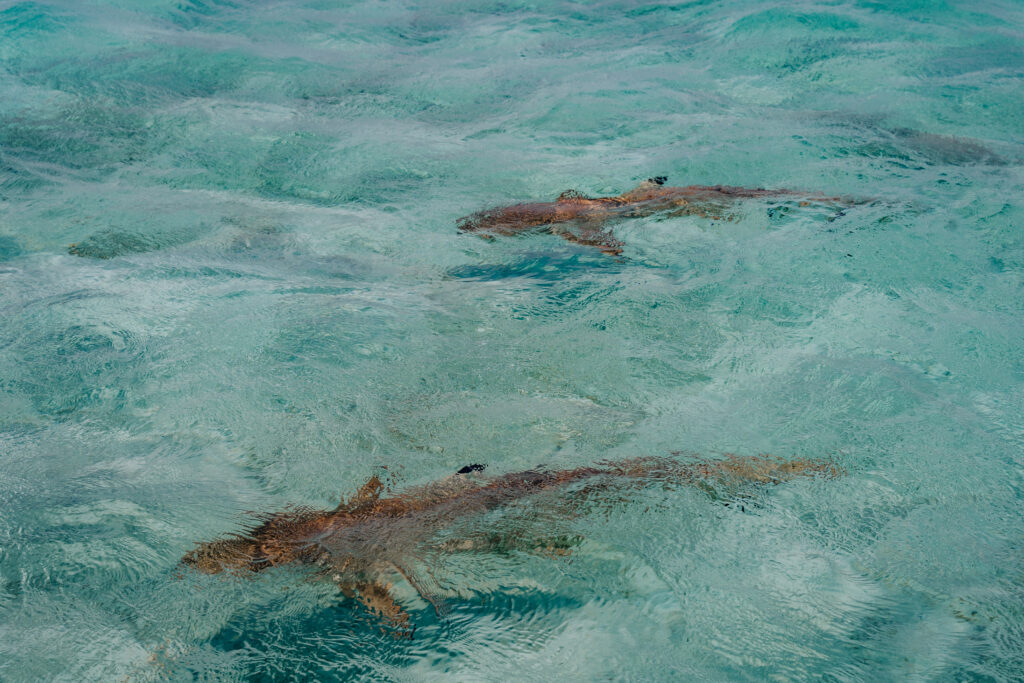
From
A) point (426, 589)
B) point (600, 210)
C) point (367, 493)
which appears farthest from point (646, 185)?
point (426, 589)

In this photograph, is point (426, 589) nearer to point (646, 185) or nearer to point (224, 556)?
point (224, 556)

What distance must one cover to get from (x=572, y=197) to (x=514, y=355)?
4.52 feet

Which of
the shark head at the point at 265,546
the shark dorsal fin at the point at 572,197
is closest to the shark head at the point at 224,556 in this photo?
the shark head at the point at 265,546

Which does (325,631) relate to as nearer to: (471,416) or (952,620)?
(471,416)

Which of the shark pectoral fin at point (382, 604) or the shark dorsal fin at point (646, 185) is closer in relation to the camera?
the shark pectoral fin at point (382, 604)

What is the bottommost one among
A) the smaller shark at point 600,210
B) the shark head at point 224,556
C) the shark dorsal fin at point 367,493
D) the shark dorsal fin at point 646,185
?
the shark head at point 224,556

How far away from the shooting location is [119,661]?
1.49 meters

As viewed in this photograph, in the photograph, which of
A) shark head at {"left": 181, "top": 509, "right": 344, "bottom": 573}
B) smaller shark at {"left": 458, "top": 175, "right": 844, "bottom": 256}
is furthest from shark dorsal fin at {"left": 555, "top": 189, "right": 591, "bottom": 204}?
shark head at {"left": 181, "top": 509, "right": 344, "bottom": 573}

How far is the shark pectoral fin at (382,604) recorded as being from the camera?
160cm

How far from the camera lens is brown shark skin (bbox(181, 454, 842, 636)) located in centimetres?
171

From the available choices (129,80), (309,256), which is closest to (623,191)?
(309,256)

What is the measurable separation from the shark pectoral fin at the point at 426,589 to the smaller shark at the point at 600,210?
185 cm

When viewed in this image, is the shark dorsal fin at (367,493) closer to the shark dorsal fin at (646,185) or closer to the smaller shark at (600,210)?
the smaller shark at (600,210)

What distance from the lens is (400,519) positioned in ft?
6.00
